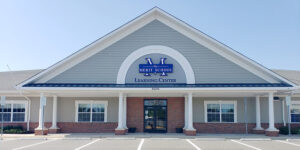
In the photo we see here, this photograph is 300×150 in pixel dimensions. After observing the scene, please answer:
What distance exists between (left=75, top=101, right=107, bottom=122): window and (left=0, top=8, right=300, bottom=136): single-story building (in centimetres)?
8

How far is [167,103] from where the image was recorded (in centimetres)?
2022

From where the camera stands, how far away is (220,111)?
20.1 metres

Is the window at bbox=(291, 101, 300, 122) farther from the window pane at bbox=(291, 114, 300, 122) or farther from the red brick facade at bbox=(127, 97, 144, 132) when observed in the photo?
the red brick facade at bbox=(127, 97, 144, 132)

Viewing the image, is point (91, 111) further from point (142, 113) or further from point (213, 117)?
point (213, 117)

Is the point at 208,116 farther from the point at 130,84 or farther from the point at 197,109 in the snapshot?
the point at 130,84

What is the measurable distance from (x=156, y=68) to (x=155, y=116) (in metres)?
4.19

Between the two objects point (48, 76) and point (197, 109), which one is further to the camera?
point (197, 109)

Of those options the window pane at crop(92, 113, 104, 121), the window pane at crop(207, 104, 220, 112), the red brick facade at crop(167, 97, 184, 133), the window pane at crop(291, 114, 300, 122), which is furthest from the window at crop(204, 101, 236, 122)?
the window pane at crop(92, 113, 104, 121)

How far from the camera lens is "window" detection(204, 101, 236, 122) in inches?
787

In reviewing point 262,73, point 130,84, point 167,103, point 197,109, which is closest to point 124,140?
point 130,84

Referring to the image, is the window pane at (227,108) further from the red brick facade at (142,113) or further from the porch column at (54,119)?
the porch column at (54,119)

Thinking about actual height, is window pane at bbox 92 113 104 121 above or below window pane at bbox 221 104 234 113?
below

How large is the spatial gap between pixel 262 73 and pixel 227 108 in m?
3.96

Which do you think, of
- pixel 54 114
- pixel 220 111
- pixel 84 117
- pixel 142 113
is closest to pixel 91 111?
pixel 84 117
